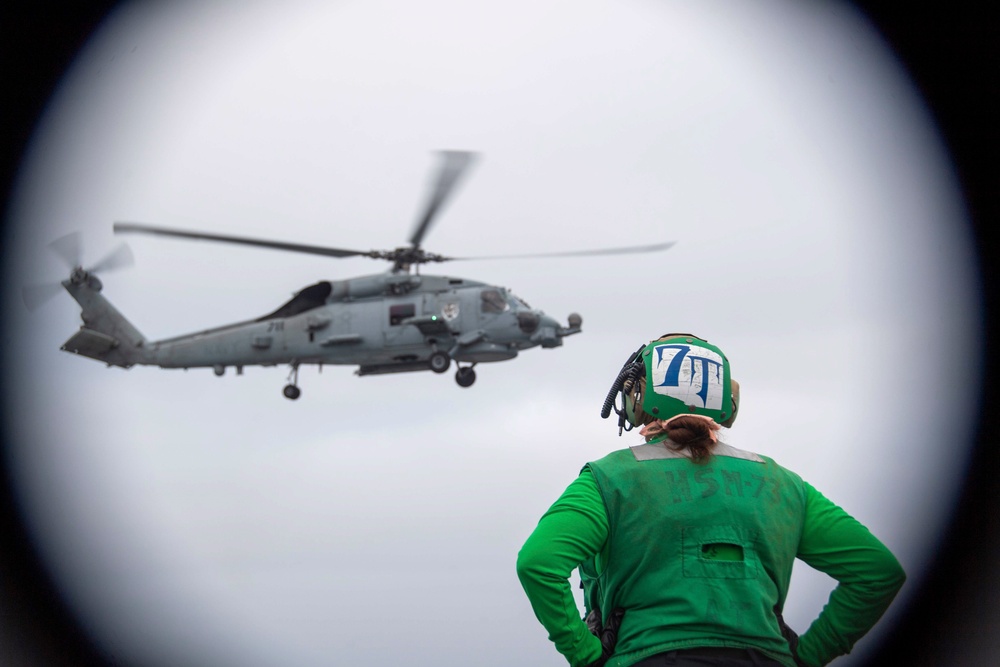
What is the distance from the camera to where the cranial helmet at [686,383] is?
8.96 ft

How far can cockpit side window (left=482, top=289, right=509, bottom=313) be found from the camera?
17328mm

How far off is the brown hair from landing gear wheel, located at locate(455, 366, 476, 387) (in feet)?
49.8

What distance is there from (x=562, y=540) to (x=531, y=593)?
0.52 feet

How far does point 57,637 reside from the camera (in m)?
5.06

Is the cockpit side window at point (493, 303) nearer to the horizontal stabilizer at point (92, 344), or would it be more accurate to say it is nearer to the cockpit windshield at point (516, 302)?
the cockpit windshield at point (516, 302)

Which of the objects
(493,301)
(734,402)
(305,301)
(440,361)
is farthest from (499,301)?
(734,402)

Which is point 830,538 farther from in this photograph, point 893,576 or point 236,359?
point 236,359

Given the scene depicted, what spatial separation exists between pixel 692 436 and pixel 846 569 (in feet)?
2.01

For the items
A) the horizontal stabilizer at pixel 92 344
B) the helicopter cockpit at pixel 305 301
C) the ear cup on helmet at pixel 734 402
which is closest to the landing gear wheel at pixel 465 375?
the helicopter cockpit at pixel 305 301

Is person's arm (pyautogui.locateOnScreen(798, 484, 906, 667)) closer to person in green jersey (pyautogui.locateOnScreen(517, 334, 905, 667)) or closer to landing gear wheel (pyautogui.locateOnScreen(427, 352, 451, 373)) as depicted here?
person in green jersey (pyautogui.locateOnScreen(517, 334, 905, 667))

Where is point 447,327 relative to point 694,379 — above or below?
above

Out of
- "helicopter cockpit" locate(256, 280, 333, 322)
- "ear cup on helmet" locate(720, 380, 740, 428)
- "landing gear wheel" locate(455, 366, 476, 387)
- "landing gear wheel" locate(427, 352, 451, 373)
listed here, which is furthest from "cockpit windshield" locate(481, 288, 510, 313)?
"ear cup on helmet" locate(720, 380, 740, 428)

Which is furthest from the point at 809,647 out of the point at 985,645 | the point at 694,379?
the point at 985,645

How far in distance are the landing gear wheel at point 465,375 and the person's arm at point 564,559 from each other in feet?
50.1
